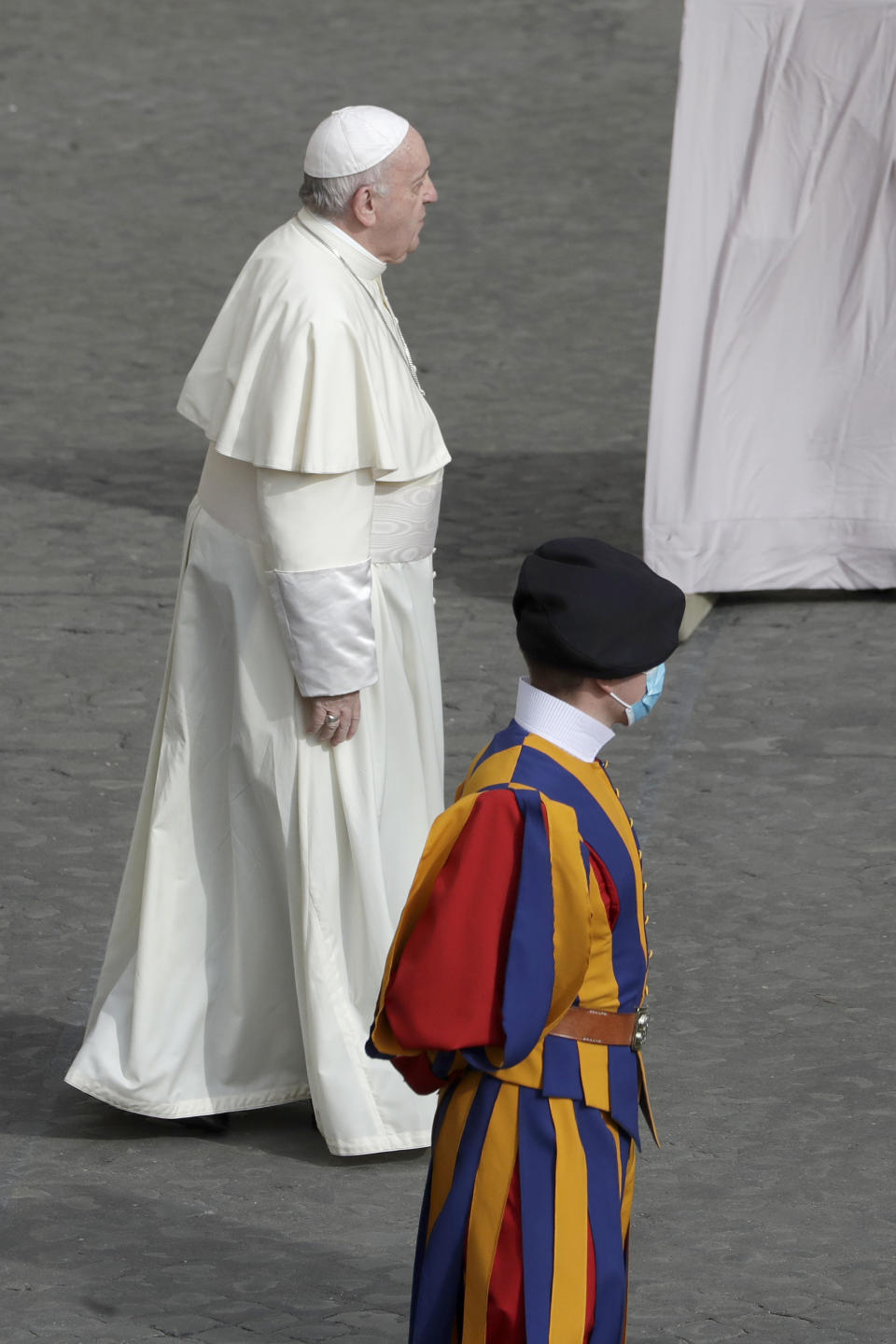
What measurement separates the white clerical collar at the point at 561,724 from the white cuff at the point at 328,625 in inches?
47.7

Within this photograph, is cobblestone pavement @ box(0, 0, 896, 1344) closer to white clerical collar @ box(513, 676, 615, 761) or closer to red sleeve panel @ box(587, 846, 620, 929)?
red sleeve panel @ box(587, 846, 620, 929)

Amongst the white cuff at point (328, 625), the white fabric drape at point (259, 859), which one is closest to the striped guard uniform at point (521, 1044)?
the white cuff at point (328, 625)

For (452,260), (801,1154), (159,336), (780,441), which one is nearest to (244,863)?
(801,1154)

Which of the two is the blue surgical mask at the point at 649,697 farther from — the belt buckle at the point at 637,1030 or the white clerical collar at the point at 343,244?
the white clerical collar at the point at 343,244

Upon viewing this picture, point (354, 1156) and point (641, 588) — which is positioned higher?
point (641, 588)

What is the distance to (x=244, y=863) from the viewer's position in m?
4.14

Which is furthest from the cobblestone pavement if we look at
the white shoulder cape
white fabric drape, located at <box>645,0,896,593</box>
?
the white shoulder cape

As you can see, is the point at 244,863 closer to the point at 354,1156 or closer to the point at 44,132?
the point at 354,1156

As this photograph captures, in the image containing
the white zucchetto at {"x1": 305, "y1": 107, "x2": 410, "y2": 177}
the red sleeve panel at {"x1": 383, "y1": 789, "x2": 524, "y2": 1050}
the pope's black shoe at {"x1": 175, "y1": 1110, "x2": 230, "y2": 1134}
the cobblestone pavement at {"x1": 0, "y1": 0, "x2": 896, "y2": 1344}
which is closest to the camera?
the red sleeve panel at {"x1": 383, "y1": 789, "x2": 524, "y2": 1050}

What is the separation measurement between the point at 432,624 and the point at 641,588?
1571mm

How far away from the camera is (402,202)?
3951 mm

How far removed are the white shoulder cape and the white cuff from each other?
196mm

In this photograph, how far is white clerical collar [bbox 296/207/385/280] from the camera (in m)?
3.96

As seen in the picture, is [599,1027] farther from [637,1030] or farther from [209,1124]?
[209,1124]
